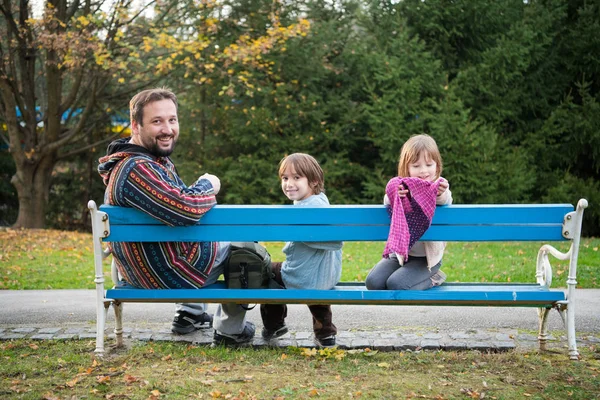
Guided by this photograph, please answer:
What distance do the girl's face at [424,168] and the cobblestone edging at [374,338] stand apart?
120 cm

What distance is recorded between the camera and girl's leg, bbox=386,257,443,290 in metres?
4.34

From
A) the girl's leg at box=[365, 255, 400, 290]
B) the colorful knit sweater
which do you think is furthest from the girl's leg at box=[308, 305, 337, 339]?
the colorful knit sweater

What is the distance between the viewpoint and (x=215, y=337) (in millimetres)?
4812

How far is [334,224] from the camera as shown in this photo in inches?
164

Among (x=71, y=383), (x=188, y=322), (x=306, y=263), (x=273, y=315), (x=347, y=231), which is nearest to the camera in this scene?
(x=71, y=383)

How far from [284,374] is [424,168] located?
1.63 metres

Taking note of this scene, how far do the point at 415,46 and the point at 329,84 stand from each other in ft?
8.82

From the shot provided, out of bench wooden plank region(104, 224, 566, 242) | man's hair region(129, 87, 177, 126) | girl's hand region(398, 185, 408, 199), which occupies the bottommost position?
bench wooden plank region(104, 224, 566, 242)

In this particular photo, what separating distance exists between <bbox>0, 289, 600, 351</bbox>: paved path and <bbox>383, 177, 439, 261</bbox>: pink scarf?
992 mm

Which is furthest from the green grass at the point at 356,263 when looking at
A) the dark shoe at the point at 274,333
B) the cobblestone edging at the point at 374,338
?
the dark shoe at the point at 274,333

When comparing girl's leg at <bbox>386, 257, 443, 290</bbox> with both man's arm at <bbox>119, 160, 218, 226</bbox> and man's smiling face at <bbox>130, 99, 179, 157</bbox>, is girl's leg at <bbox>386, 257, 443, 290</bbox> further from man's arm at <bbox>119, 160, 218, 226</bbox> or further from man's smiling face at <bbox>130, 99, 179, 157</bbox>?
man's smiling face at <bbox>130, 99, 179, 157</bbox>

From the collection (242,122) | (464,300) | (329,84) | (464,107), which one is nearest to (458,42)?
(464,107)

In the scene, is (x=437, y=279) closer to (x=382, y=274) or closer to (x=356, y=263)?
(x=382, y=274)

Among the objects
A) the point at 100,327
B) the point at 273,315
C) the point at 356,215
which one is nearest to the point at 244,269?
the point at 273,315
